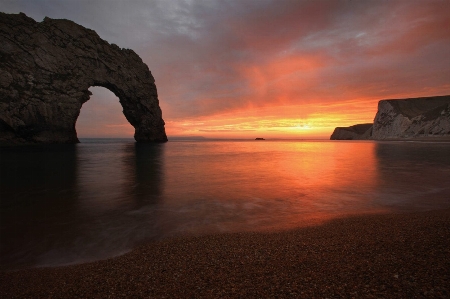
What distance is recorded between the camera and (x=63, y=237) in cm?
568

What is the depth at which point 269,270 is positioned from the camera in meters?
3.46

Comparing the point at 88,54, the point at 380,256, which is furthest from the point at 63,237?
the point at 88,54

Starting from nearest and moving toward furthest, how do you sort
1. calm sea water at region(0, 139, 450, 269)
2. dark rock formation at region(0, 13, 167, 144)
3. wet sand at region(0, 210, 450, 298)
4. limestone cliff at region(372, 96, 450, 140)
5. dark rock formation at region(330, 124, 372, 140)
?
wet sand at region(0, 210, 450, 298) < calm sea water at region(0, 139, 450, 269) < dark rock formation at region(0, 13, 167, 144) < limestone cliff at region(372, 96, 450, 140) < dark rock formation at region(330, 124, 372, 140)

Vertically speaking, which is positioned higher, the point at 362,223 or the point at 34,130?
the point at 34,130

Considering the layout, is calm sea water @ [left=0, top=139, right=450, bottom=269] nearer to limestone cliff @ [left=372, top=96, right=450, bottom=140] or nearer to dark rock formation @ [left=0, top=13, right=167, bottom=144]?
dark rock formation @ [left=0, top=13, right=167, bottom=144]

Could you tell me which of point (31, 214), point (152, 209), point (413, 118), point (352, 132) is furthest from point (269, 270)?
point (352, 132)

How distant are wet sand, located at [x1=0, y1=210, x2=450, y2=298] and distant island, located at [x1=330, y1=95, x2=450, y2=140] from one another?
327 ft

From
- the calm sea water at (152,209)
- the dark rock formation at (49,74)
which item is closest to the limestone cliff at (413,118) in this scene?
the calm sea water at (152,209)

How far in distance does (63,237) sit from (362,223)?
8071 millimetres

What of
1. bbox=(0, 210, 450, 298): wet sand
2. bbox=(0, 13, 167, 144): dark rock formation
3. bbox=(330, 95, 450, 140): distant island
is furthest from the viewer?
bbox=(330, 95, 450, 140): distant island

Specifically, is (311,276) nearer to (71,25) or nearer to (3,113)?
(3,113)

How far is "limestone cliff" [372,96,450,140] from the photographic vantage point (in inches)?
3002

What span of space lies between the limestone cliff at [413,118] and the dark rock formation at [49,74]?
104866mm

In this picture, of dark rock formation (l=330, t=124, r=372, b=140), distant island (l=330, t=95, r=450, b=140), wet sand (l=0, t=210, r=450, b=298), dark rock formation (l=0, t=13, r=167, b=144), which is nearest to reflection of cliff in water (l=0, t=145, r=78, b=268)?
wet sand (l=0, t=210, r=450, b=298)
